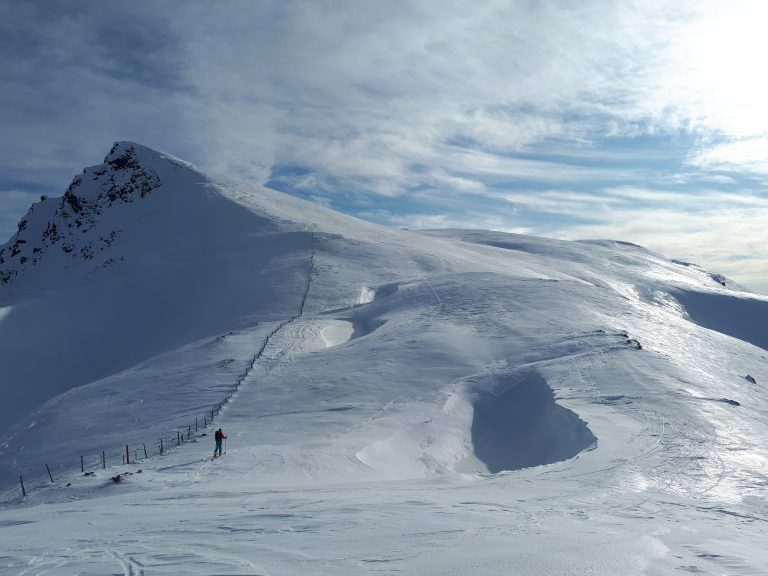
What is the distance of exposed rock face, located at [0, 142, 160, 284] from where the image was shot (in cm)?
7725

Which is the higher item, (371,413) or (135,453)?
(371,413)

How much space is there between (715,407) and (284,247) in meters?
41.4

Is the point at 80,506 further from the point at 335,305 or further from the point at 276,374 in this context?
the point at 335,305

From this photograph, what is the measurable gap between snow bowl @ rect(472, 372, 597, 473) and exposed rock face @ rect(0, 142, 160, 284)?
2295 inches

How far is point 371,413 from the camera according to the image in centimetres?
2505

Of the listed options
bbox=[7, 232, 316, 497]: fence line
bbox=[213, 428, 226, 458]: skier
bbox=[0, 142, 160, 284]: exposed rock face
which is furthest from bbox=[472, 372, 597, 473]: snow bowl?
bbox=[0, 142, 160, 284]: exposed rock face

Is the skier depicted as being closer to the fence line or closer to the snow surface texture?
the snow surface texture

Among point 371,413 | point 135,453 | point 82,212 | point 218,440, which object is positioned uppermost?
point 82,212

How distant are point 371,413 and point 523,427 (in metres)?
6.13

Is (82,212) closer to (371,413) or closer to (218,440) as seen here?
(371,413)

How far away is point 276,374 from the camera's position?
30.5 meters

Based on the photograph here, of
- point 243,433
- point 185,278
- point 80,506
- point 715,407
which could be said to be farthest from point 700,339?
point 185,278

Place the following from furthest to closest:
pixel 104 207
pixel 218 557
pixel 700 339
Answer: pixel 104 207 → pixel 700 339 → pixel 218 557

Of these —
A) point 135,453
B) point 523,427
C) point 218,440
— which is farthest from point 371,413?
point 135,453
